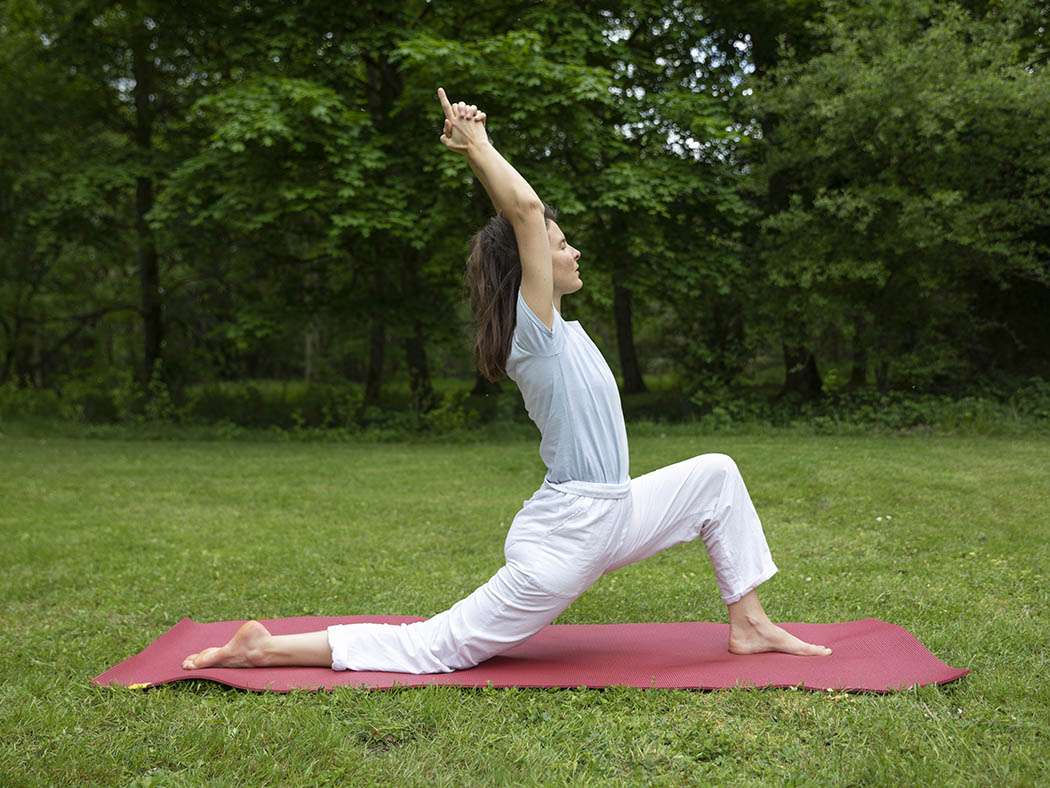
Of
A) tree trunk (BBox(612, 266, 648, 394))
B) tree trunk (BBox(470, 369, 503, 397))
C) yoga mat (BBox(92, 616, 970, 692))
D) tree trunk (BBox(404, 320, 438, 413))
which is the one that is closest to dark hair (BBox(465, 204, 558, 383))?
yoga mat (BBox(92, 616, 970, 692))

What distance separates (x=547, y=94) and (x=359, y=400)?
5.49 meters

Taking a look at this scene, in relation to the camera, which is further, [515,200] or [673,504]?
[673,504]

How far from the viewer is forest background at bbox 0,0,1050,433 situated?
12406 millimetres

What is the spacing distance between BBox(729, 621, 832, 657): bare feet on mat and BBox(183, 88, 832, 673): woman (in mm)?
19

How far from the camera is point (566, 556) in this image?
3453 millimetres

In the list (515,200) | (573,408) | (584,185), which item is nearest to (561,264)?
(515,200)

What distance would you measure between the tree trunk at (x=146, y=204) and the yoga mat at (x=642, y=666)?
41.0 ft

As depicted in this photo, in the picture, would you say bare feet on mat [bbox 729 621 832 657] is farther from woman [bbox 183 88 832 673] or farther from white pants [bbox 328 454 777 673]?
white pants [bbox 328 454 777 673]

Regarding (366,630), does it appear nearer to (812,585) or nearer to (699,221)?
(812,585)

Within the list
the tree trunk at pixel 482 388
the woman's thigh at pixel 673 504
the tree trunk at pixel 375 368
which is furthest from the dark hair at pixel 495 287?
the tree trunk at pixel 482 388

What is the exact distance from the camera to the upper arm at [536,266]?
3.31 m

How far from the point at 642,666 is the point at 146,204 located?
14.7 meters

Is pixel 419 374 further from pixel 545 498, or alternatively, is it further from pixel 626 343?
pixel 545 498

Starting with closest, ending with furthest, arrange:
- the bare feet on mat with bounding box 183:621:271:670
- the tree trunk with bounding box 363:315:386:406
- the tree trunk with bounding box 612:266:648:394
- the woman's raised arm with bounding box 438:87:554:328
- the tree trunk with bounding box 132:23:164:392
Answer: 1. the woman's raised arm with bounding box 438:87:554:328
2. the bare feet on mat with bounding box 183:621:271:670
3. the tree trunk with bounding box 132:23:164:392
4. the tree trunk with bounding box 363:315:386:406
5. the tree trunk with bounding box 612:266:648:394
